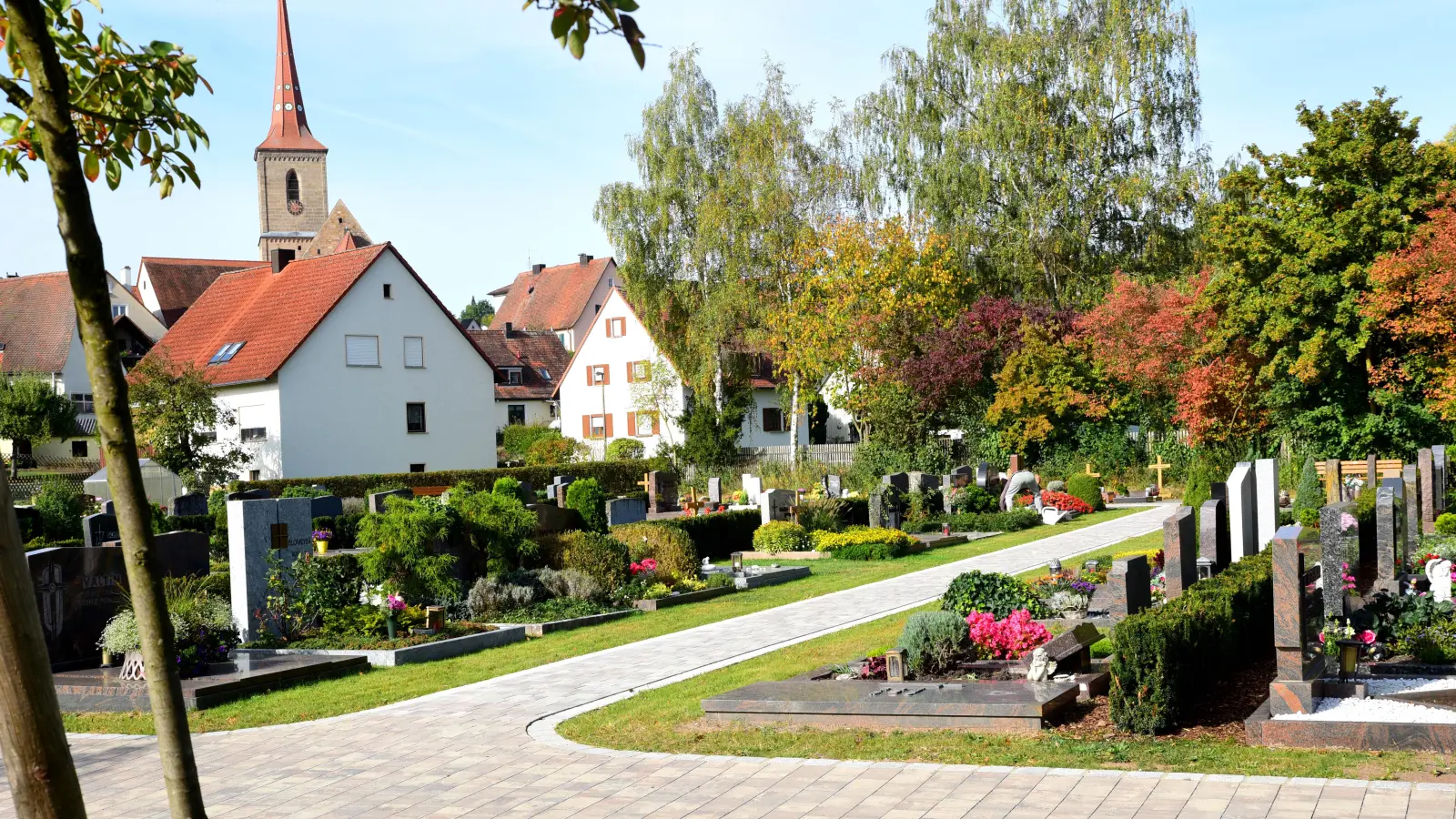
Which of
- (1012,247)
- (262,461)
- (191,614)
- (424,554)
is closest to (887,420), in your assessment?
(1012,247)

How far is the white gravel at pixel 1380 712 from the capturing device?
8000mm

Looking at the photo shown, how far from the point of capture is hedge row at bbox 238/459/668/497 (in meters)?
34.5

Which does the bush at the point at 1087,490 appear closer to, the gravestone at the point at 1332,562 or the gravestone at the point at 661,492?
the gravestone at the point at 661,492

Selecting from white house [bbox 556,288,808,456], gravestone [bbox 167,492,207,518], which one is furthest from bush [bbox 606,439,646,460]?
gravestone [bbox 167,492,207,518]

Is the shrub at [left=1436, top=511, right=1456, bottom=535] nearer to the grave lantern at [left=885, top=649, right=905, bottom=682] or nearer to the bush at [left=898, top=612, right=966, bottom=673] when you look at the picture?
the bush at [left=898, top=612, right=966, bottom=673]

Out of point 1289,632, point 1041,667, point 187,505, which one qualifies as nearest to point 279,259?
point 187,505

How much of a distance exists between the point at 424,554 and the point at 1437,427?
79.0ft

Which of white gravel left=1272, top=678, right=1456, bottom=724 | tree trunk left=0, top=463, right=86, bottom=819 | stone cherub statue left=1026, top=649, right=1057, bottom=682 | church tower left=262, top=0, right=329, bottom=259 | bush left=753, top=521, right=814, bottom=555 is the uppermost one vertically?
church tower left=262, top=0, right=329, bottom=259

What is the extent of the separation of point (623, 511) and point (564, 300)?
177 feet

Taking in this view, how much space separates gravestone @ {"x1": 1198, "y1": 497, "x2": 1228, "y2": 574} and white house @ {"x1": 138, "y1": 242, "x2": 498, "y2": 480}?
102 ft

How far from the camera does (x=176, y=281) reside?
74.4 meters

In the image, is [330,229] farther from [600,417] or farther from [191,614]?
[191,614]

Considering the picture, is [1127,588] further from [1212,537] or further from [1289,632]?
[1212,537]

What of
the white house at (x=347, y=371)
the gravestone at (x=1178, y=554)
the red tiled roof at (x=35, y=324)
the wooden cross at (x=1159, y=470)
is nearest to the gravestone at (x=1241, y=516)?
the gravestone at (x=1178, y=554)
